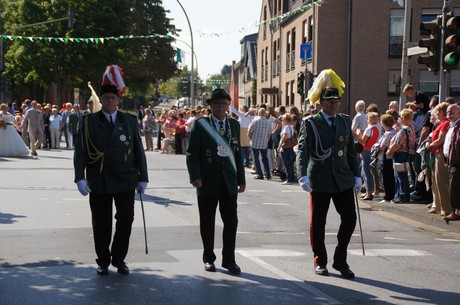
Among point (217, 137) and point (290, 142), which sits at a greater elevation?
point (217, 137)

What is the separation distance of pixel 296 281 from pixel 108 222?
1.89 m

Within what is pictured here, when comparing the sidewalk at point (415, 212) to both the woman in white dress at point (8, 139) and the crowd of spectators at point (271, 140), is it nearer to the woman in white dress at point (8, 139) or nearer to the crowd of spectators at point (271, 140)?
the crowd of spectators at point (271, 140)

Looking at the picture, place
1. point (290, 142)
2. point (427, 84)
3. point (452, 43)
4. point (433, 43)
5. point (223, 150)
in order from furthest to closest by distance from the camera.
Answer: point (427, 84) < point (290, 142) < point (433, 43) < point (452, 43) < point (223, 150)

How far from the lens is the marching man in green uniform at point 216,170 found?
792 cm

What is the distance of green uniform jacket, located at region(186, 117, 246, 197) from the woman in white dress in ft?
64.3

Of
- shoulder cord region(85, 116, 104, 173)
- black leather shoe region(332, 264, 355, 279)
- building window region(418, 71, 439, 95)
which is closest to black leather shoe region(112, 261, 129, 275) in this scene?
shoulder cord region(85, 116, 104, 173)

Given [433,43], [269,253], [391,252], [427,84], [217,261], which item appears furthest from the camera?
[427,84]

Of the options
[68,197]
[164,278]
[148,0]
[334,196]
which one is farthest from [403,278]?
[148,0]

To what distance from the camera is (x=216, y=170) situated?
26.0 ft

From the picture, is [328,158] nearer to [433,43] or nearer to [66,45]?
[433,43]

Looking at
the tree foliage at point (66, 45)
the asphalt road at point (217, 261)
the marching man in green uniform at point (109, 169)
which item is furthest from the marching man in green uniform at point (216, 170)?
the tree foliage at point (66, 45)

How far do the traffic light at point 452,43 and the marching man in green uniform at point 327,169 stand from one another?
5.76 meters

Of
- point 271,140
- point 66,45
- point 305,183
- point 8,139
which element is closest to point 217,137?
point 305,183

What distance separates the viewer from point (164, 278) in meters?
7.59
